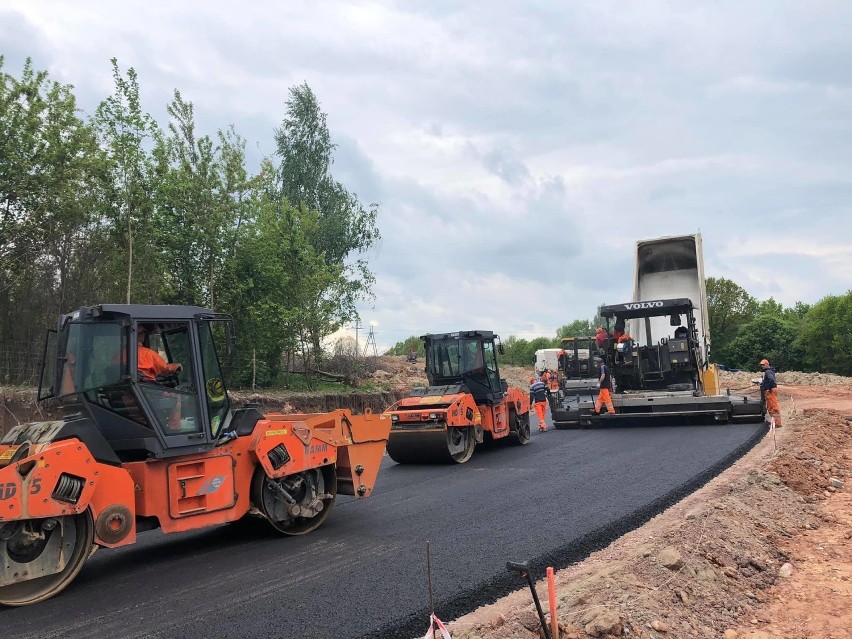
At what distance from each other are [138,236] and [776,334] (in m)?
43.2

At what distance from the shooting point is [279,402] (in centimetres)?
1750

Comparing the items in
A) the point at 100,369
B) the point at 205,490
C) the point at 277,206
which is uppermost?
the point at 277,206

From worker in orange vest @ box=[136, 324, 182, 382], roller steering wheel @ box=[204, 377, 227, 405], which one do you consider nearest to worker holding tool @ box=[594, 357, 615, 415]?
roller steering wheel @ box=[204, 377, 227, 405]

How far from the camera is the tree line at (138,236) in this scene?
13.7m

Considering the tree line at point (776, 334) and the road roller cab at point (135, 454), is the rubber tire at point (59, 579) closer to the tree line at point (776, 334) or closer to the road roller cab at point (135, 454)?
the road roller cab at point (135, 454)

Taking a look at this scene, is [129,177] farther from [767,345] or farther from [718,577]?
[767,345]

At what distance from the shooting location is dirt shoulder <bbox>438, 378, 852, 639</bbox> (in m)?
4.14

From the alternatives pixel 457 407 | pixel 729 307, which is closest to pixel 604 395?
pixel 457 407

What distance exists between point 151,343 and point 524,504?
4085 mm

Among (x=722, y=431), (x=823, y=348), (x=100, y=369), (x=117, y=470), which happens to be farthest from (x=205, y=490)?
(x=823, y=348)

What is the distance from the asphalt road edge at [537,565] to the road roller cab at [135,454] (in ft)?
7.15

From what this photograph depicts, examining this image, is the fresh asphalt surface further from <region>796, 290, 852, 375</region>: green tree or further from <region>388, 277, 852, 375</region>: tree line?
<region>796, 290, 852, 375</region>: green tree

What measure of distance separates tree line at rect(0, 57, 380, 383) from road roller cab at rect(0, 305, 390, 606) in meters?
8.42

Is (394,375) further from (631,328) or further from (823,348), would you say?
(823,348)
